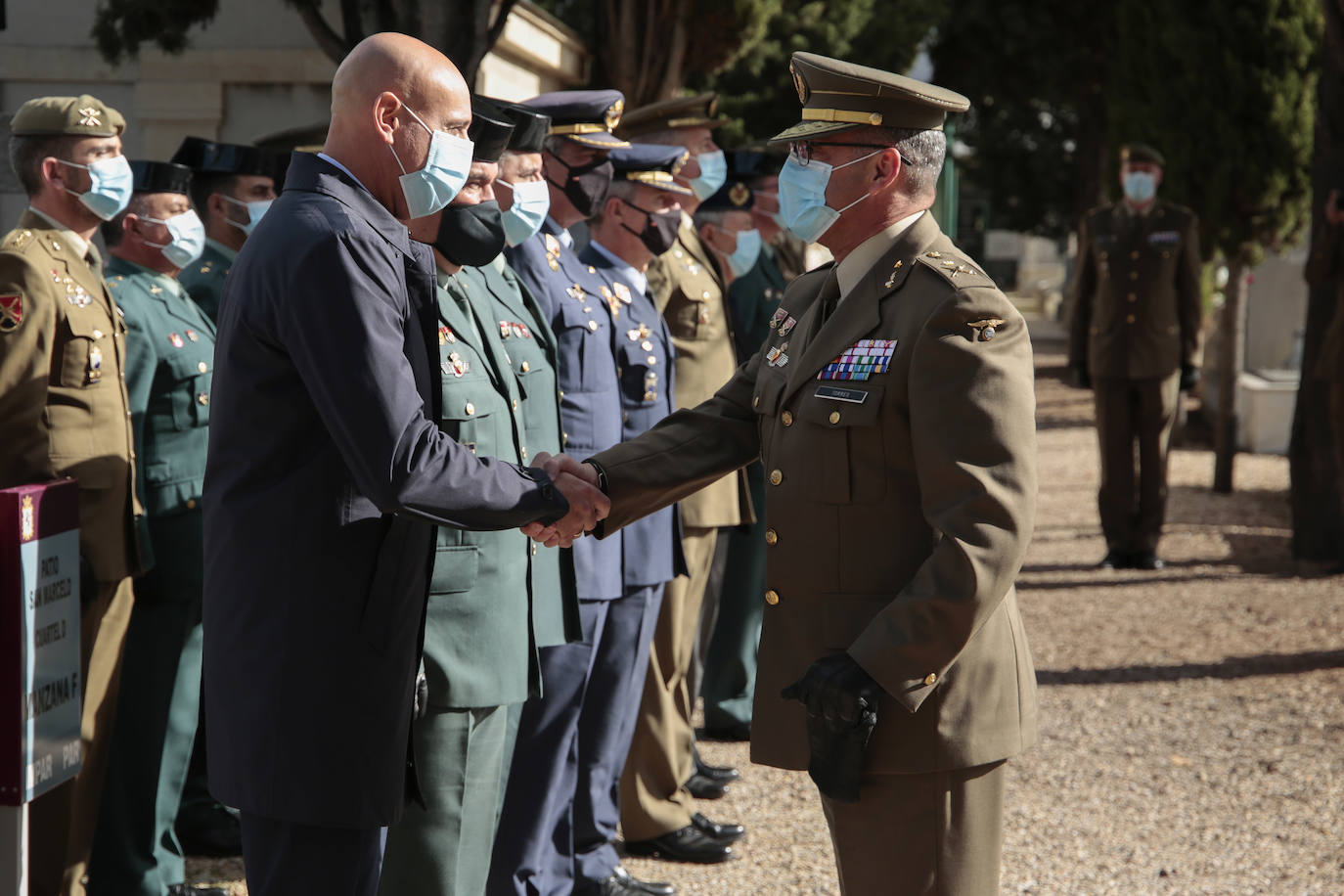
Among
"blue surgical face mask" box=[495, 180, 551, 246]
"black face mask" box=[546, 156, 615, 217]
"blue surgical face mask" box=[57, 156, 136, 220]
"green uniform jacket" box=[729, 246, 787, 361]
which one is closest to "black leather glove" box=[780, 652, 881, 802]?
"blue surgical face mask" box=[495, 180, 551, 246]

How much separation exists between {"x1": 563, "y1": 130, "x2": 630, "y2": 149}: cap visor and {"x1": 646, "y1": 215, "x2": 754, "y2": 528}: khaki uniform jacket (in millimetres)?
732

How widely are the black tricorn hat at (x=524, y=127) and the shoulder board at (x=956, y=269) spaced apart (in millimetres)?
1414

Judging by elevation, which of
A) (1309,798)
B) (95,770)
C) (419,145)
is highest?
(419,145)

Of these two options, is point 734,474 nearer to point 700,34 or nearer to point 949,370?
point 949,370

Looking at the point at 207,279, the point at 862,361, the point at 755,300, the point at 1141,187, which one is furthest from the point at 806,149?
the point at 1141,187

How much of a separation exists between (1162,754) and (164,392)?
3.88 metres

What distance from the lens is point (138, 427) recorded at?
13.7 feet

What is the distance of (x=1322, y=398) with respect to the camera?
30.4 feet

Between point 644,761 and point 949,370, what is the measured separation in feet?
8.39

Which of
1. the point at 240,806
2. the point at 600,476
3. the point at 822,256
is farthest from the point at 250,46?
the point at 240,806

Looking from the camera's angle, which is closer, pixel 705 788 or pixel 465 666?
pixel 465 666

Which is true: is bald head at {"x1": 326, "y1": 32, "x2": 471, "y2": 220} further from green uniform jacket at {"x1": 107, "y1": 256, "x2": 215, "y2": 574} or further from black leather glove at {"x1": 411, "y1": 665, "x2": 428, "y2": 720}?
green uniform jacket at {"x1": 107, "y1": 256, "x2": 215, "y2": 574}

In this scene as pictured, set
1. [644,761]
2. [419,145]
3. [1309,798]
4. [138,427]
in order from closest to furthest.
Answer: [419,145] → [138,427] → [644,761] → [1309,798]

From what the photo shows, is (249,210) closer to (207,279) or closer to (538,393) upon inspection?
(207,279)
